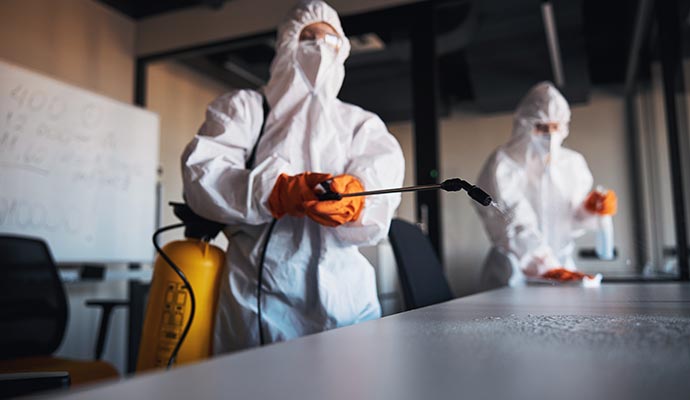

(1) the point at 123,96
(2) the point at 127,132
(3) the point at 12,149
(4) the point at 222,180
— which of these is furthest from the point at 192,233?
(1) the point at 123,96

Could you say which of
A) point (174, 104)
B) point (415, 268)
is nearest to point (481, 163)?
point (415, 268)

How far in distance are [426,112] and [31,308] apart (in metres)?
1.95

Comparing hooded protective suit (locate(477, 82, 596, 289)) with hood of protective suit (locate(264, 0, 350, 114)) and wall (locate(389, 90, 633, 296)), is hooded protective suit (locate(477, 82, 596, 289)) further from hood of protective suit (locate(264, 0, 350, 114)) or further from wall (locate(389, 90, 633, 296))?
hood of protective suit (locate(264, 0, 350, 114))

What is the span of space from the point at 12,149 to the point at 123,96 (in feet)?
3.71

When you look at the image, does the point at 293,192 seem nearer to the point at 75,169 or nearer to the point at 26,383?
the point at 26,383

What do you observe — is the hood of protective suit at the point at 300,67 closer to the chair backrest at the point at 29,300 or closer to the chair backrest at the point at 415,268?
the chair backrest at the point at 415,268

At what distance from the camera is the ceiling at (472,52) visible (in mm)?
2943

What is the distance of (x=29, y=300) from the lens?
196cm

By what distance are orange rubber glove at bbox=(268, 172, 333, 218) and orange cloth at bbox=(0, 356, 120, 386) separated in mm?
865

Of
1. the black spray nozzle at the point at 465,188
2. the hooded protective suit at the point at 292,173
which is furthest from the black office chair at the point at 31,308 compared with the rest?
the black spray nozzle at the point at 465,188

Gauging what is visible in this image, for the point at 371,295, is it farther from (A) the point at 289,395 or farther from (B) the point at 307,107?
(A) the point at 289,395

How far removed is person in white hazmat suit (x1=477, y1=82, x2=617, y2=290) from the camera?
2.45 m

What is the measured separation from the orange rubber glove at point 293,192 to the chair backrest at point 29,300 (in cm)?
122

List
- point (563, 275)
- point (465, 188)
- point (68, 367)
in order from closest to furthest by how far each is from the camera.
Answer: point (465, 188), point (68, 367), point (563, 275)
